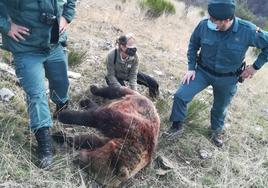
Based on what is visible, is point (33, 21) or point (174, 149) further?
point (174, 149)

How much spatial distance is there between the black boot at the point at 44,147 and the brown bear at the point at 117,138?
0.31 metres

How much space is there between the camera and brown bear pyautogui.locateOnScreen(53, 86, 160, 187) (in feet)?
14.0

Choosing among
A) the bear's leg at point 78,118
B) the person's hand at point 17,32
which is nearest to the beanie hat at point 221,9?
the bear's leg at point 78,118

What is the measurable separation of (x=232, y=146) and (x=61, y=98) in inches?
83.4

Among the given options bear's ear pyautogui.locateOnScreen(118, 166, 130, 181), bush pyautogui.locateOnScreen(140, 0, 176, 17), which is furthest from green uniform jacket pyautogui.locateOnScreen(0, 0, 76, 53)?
bush pyautogui.locateOnScreen(140, 0, 176, 17)

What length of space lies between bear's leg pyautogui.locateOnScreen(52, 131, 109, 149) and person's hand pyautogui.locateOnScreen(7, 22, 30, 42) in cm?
112

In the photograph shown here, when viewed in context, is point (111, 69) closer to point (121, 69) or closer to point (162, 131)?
point (121, 69)

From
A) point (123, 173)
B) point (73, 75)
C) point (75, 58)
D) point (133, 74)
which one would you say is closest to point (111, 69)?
point (133, 74)

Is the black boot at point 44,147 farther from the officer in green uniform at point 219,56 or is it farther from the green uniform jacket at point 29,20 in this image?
the officer in green uniform at point 219,56

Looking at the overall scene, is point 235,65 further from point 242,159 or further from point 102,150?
point 102,150

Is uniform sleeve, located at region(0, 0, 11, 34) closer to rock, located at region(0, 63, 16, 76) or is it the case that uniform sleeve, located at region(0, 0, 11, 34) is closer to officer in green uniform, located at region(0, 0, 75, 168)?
officer in green uniform, located at region(0, 0, 75, 168)

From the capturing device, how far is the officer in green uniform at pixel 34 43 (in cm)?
405

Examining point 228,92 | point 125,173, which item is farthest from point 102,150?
point 228,92

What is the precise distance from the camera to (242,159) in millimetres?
5438
